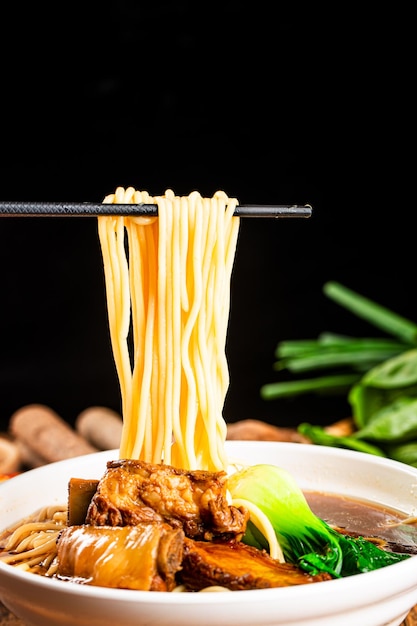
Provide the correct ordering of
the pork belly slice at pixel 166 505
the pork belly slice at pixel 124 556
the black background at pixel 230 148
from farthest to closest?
1. the black background at pixel 230 148
2. the pork belly slice at pixel 166 505
3. the pork belly slice at pixel 124 556

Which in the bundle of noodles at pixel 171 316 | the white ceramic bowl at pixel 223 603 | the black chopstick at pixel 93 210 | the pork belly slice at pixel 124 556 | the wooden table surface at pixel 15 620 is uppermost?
the black chopstick at pixel 93 210

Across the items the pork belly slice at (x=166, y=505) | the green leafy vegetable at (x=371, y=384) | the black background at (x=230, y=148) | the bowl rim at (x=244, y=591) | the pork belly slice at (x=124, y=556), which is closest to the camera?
the bowl rim at (x=244, y=591)

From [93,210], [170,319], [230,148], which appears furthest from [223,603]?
[230,148]

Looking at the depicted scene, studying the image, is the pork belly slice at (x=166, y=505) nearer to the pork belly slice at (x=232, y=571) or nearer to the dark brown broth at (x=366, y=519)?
the pork belly slice at (x=232, y=571)

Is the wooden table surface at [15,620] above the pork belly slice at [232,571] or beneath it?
beneath

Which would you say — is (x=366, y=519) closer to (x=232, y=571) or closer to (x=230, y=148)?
(x=232, y=571)

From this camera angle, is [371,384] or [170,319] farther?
[371,384]

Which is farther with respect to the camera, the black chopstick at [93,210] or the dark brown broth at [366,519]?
the dark brown broth at [366,519]

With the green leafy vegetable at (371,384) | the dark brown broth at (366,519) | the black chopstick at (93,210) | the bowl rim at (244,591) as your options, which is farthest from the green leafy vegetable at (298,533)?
the green leafy vegetable at (371,384)
